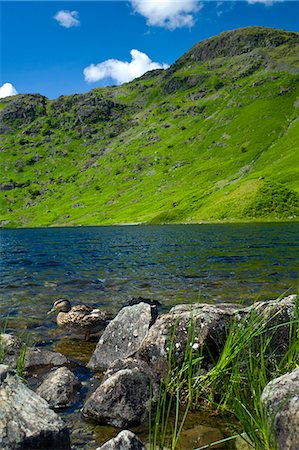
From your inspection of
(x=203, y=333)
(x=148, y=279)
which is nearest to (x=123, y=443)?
(x=203, y=333)

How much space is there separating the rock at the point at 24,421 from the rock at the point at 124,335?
6544 millimetres

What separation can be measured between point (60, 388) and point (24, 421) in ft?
17.1

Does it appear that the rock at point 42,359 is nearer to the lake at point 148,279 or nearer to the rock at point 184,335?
the rock at point 184,335

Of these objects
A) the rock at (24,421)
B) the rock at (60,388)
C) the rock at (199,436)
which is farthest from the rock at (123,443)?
the rock at (60,388)

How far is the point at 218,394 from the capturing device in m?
9.29

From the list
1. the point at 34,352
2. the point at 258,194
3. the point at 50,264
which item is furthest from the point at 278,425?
the point at 258,194

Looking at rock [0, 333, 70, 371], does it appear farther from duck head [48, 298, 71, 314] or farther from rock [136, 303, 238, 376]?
duck head [48, 298, 71, 314]

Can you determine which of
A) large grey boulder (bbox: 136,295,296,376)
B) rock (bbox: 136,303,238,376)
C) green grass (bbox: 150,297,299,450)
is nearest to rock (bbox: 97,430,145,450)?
green grass (bbox: 150,297,299,450)

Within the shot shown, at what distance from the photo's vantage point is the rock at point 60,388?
1059 cm

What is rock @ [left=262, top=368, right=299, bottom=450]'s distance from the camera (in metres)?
6.00

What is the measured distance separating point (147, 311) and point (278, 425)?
789cm

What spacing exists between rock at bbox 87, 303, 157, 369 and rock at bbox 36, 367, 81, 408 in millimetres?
1840

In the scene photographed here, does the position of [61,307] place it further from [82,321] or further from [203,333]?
[203,333]

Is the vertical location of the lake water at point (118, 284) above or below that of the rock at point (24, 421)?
below
